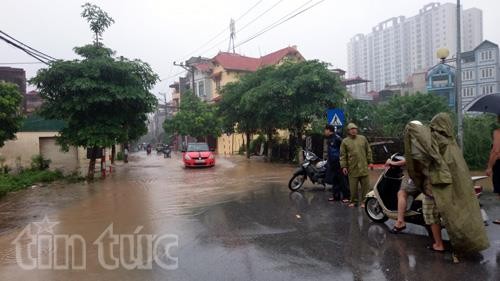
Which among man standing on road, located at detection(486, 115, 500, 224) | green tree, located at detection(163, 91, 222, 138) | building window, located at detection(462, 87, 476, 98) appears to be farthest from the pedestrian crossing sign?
building window, located at detection(462, 87, 476, 98)

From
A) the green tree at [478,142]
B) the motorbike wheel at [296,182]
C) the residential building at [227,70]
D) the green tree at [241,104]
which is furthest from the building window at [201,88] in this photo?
the motorbike wheel at [296,182]

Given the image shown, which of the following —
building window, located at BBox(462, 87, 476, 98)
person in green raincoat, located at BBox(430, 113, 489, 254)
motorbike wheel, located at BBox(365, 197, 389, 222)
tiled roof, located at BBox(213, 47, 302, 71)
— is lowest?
motorbike wheel, located at BBox(365, 197, 389, 222)

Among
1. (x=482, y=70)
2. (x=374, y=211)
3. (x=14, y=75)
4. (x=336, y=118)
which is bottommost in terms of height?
(x=374, y=211)

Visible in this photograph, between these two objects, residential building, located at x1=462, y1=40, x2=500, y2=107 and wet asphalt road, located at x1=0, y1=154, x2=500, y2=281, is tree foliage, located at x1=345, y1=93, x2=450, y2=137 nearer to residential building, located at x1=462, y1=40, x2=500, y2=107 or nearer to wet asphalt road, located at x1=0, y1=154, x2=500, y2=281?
wet asphalt road, located at x1=0, y1=154, x2=500, y2=281

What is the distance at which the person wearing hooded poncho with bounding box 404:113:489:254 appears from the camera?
471 cm

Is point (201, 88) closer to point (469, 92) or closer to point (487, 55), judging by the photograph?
point (469, 92)

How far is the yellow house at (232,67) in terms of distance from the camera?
130ft

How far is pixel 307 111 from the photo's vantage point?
18.0m

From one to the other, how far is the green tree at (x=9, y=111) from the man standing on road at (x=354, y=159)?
14246 millimetres

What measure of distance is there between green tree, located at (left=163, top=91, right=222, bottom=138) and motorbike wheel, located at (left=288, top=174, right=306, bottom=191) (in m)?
28.4

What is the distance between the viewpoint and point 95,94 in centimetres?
1445

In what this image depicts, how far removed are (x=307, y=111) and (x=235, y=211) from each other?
1036cm

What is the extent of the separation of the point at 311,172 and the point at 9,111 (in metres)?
13.2

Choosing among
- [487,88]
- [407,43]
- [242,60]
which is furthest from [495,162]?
[407,43]
